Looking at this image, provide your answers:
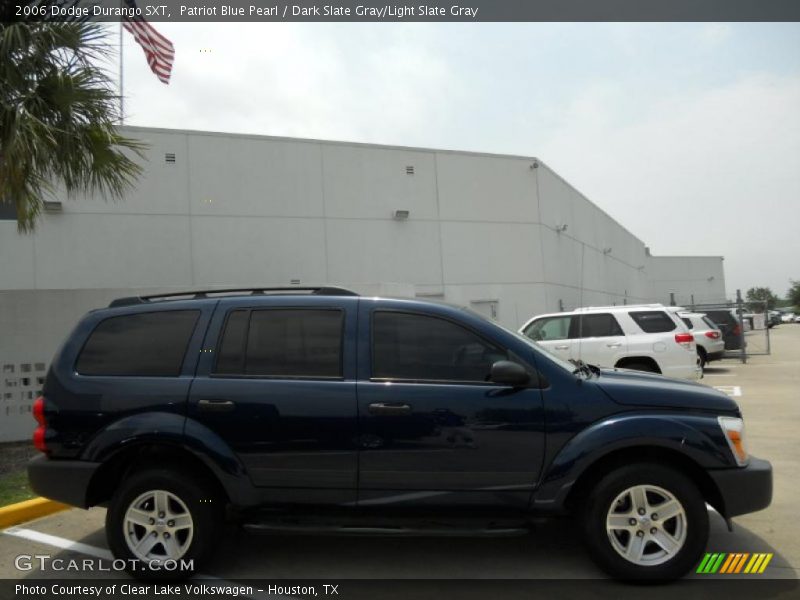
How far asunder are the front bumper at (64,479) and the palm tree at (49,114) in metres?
3.98

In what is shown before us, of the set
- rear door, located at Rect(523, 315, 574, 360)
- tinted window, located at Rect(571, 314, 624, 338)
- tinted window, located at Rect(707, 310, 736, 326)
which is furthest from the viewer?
tinted window, located at Rect(707, 310, 736, 326)

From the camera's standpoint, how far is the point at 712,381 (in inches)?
588

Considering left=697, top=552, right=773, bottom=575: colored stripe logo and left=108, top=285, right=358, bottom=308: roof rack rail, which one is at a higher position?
left=108, top=285, right=358, bottom=308: roof rack rail

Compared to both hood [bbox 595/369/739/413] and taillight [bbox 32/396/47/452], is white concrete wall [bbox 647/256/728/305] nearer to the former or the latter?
hood [bbox 595/369/739/413]

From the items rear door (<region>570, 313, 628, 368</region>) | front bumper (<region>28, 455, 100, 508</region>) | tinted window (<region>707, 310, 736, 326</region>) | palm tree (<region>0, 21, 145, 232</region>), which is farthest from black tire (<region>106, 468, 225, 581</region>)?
tinted window (<region>707, 310, 736, 326</region>)

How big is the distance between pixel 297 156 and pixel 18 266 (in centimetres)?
807

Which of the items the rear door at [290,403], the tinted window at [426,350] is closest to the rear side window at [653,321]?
the tinted window at [426,350]

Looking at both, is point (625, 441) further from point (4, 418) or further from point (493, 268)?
point (493, 268)

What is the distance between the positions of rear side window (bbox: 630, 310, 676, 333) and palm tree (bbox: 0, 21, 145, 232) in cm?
859

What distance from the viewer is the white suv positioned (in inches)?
403

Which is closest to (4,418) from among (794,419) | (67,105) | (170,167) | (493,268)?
(67,105)

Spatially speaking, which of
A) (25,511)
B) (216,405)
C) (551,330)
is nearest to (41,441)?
(216,405)

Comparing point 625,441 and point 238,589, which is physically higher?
point 625,441

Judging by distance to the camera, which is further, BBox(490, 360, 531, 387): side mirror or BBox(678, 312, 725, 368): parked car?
BBox(678, 312, 725, 368): parked car
